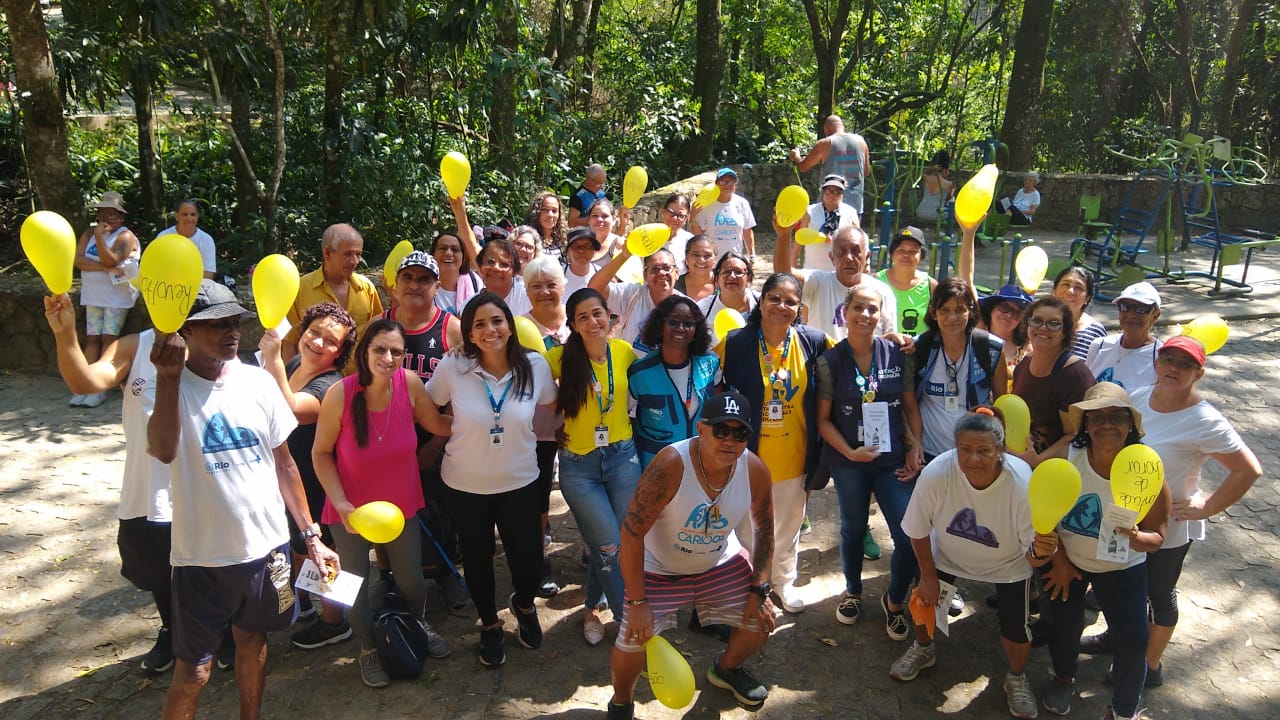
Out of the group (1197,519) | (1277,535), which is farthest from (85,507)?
(1277,535)

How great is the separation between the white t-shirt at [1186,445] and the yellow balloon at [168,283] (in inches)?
133

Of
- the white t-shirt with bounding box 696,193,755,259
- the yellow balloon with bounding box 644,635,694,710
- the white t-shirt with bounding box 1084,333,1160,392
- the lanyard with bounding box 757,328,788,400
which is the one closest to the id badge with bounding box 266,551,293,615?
the yellow balloon with bounding box 644,635,694,710

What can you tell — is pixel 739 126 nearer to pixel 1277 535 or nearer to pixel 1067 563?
pixel 1277 535

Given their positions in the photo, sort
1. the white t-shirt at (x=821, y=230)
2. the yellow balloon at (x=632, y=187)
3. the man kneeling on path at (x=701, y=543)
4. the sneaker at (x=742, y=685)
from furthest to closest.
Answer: the white t-shirt at (x=821, y=230) → the yellow balloon at (x=632, y=187) → the sneaker at (x=742, y=685) → the man kneeling on path at (x=701, y=543)

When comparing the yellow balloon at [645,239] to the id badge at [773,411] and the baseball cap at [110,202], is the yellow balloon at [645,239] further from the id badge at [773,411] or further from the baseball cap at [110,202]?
the baseball cap at [110,202]

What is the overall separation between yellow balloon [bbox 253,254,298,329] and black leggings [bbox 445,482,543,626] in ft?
3.20

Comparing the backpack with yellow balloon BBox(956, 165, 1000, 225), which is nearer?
the backpack

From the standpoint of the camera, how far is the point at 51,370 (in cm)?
695

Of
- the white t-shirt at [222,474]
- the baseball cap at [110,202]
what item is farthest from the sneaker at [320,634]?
the baseball cap at [110,202]

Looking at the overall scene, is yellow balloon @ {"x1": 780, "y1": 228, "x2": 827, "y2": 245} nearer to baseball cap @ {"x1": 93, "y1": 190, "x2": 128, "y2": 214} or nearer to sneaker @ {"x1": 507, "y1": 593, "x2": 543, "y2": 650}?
sneaker @ {"x1": 507, "y1": 593, "x2": 543, "y2": 650}

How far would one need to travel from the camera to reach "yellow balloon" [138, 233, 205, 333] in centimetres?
257

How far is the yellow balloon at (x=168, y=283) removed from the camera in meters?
2.57

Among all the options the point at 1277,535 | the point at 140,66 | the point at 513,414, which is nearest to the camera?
A: the point at 513,414

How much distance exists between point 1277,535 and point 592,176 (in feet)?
17.9
